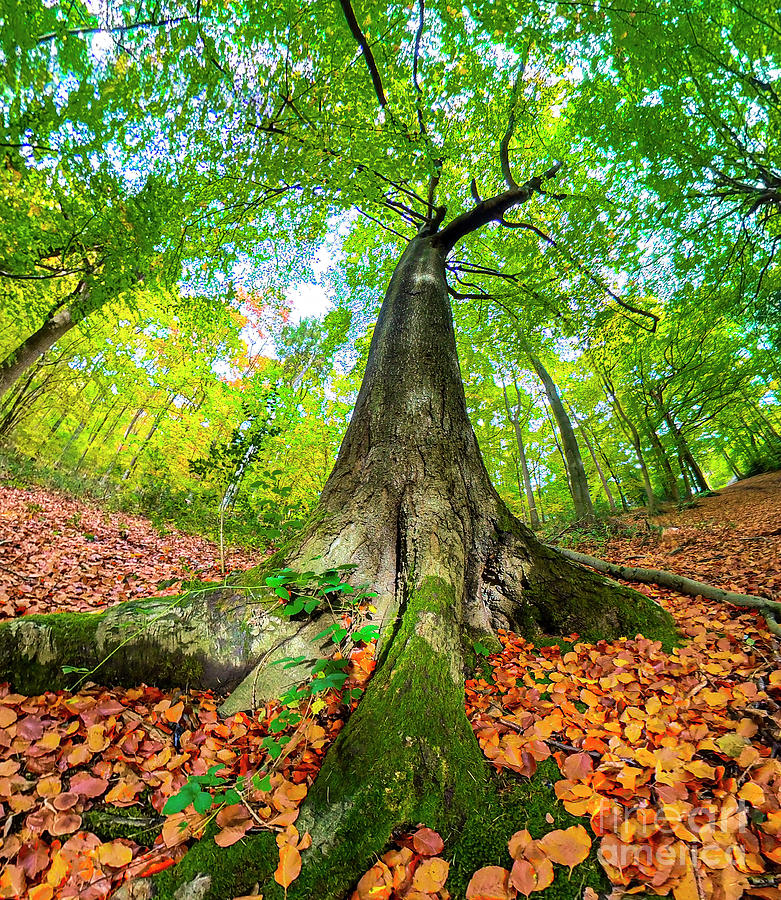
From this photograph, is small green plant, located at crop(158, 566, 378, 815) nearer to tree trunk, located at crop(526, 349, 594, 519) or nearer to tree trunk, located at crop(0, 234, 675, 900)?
tree trunk, located at crop(0, 234, 675, 900)

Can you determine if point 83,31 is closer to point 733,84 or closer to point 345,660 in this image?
point 345,660

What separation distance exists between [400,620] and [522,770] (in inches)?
27.9

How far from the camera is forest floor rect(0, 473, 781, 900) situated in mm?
957

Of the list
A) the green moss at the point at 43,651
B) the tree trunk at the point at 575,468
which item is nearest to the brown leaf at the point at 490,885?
the green moss at the point at 43,651

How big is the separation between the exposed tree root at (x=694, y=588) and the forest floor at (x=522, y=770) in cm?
38

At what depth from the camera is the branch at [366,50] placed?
249cm

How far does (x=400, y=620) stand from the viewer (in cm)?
178

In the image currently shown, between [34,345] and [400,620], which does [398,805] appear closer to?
[400,620]

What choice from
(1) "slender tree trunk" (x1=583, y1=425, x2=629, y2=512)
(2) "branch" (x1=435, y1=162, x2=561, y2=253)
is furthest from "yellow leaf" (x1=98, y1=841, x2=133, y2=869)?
(1) "slender tree trunk" (x1=583, y1=425, x2=629, y2=512)

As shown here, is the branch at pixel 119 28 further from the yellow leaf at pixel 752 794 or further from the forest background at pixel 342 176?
the yellow leaf at pixel 752 794

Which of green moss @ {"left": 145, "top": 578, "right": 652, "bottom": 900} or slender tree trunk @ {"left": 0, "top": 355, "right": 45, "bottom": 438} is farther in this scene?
slender tree trunk @ {"left": 0, "top": 355, "right": 45, "bottom": 438}

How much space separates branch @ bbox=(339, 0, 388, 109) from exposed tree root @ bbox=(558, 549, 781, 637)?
14.1 ft

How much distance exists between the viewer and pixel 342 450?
289cm

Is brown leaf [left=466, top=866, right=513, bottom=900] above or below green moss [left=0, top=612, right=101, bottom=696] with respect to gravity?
below
